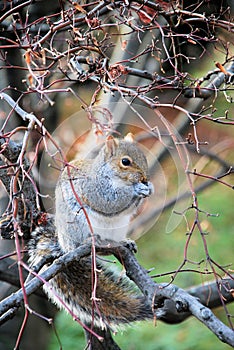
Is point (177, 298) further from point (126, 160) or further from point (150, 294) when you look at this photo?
point (126, 160)

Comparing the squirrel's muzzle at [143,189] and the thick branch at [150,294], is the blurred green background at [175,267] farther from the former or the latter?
the squirrel's muzzle at [143,189]

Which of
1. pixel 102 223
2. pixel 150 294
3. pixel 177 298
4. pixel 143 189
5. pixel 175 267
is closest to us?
pixel 177 298

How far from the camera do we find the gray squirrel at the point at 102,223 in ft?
8.73

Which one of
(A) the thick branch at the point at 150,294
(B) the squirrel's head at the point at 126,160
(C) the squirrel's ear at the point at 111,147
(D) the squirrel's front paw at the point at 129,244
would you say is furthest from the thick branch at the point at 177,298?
(C) the squirrel's ear at the point at 111,147

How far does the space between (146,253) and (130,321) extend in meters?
2.87

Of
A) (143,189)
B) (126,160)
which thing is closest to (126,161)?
(126,160)

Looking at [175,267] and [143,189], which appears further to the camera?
[175,267]

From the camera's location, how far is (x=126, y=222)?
9.19 ft

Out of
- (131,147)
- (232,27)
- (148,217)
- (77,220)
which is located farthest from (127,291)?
(232,27)

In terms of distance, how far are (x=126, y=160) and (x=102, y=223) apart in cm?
27

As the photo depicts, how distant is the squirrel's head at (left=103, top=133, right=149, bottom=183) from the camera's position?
2643 mm

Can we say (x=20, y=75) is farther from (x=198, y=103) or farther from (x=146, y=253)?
(x=146, y=253)

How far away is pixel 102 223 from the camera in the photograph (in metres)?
2.67

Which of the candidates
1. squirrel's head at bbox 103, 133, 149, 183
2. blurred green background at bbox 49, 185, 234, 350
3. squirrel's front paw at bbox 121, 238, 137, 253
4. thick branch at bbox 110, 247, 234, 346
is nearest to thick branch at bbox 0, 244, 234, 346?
thick branch at bbox 110, 247, 234, 346
